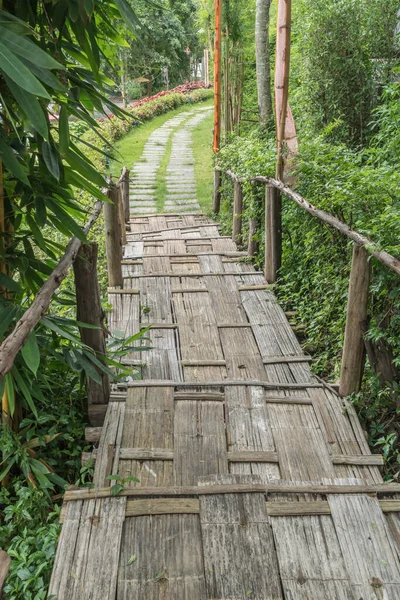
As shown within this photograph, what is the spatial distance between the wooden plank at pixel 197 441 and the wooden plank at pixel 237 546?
22cm

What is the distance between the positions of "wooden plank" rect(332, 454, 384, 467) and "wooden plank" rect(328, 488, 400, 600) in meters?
0.33

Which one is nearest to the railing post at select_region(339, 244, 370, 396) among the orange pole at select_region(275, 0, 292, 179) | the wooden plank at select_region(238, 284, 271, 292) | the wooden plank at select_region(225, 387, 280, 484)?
the wooden plank at select_region(225, 387, 280, 484)

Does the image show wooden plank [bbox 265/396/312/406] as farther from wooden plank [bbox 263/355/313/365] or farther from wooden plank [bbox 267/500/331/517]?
wooden plank [bbox 267/500/331/517]

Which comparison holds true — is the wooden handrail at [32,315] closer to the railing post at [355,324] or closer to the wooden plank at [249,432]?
the wooden plank at [249,432]

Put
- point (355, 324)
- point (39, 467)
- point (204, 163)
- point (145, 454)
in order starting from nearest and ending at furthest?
point (39, 467)
point (145, 454)
point (355, 324)
point (204, 163)

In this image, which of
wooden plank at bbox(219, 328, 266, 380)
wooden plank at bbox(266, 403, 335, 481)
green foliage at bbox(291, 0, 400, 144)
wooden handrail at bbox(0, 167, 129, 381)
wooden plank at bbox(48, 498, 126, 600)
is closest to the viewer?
wooden handrail at bbox(0, 167, 129, 381)

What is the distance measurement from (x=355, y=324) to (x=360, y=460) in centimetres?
71

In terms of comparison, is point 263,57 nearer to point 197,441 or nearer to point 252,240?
point 252,240

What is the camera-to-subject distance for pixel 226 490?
221 cm

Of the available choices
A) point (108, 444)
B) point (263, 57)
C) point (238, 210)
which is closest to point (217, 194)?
point (263, 57)

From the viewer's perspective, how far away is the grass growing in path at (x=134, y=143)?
11750 millimetres

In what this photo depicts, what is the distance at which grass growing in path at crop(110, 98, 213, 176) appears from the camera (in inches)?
463

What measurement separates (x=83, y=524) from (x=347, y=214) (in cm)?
237

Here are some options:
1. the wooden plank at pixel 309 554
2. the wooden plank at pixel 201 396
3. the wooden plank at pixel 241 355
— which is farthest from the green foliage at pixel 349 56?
the wooden plank at pixel 309 554
